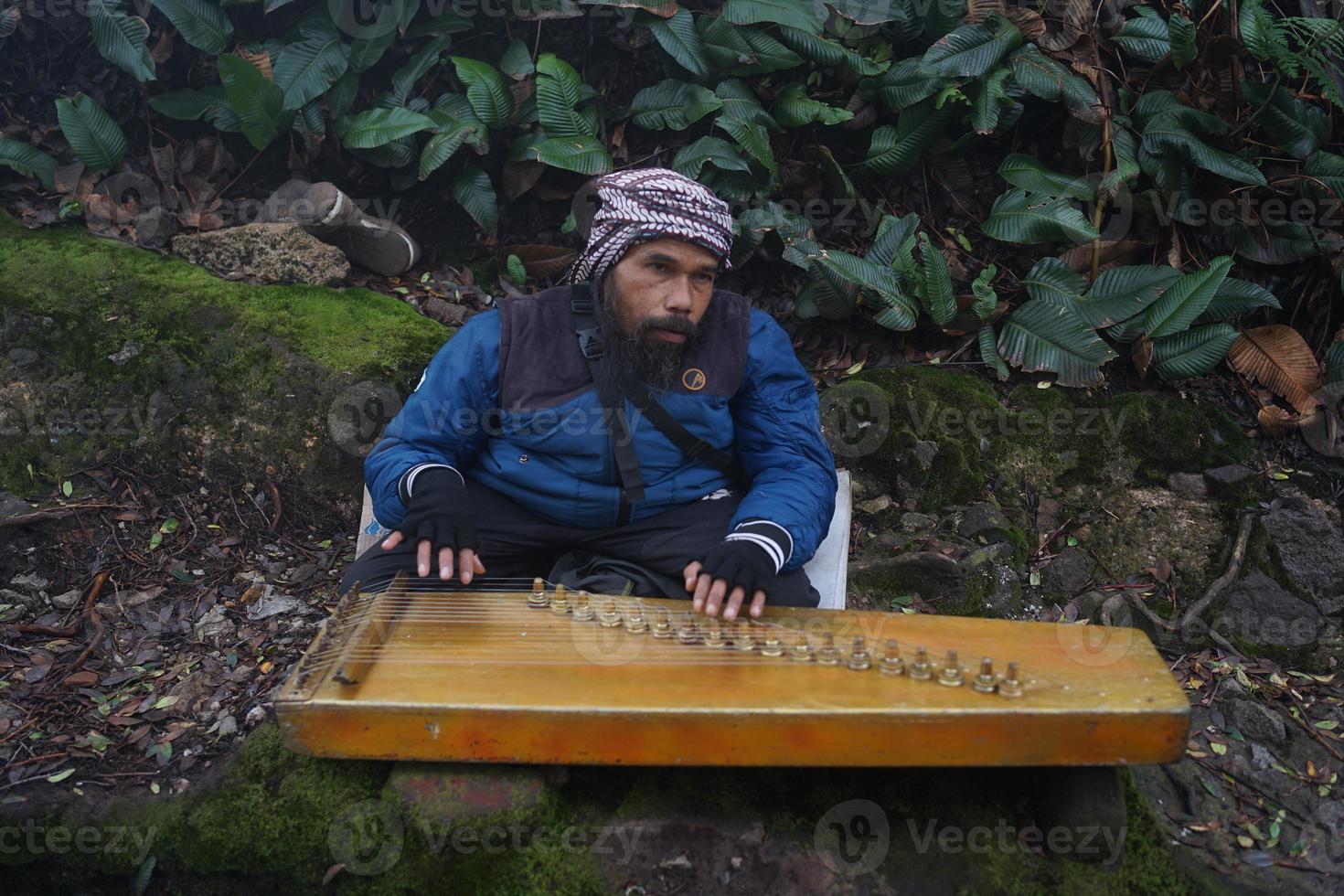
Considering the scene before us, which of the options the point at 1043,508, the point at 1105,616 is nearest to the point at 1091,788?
the point at 1105,616

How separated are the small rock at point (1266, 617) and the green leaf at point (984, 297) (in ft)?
4.87

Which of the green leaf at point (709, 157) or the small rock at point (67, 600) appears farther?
the green leaf at point (709, 157)

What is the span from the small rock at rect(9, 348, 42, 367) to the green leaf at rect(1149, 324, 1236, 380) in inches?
197

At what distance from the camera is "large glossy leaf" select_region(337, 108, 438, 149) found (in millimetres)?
4977

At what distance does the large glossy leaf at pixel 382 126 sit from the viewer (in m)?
4.98

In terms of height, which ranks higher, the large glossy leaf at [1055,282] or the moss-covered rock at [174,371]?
the large glossy leaf at [1055,282]

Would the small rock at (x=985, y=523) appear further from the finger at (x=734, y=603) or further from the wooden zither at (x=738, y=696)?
the finger at (x=734, y=603)

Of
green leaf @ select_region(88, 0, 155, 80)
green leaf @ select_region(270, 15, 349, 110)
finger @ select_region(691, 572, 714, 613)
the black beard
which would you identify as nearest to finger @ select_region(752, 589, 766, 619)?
finger @ select_region(691, 572, 714, 613)

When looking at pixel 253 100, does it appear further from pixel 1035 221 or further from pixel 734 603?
pixel 1035 221

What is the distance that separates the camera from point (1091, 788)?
2.64 metres

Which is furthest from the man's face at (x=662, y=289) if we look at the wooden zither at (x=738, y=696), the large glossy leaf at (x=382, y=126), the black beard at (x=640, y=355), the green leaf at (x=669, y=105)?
the large glossy leaf at (x=382, y=126)

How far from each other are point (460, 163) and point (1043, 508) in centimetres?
336

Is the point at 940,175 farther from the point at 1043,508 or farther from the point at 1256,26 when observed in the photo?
the point at 1043,508

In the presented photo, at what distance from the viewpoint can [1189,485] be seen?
4.50 m
